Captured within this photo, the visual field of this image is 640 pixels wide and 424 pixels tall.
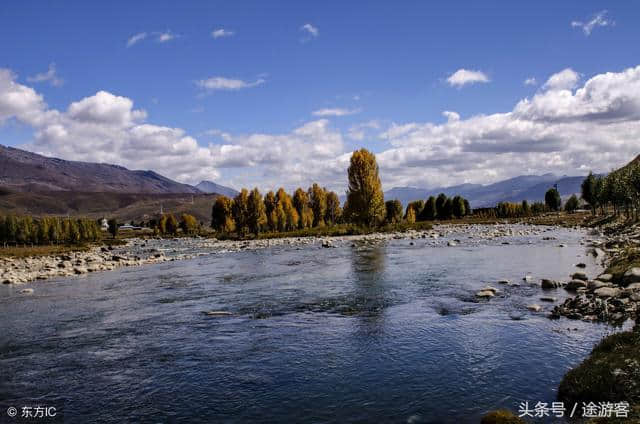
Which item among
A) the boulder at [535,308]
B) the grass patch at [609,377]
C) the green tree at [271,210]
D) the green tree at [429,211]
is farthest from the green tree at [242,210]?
the grass patch at [609,377]

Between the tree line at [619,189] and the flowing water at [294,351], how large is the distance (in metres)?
61.9

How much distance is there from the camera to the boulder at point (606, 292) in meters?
22.5

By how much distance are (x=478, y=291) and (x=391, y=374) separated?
15.0 m

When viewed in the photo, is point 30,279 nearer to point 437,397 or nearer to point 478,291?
point 478,291

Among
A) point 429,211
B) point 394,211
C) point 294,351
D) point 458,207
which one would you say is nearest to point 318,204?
point 394,211

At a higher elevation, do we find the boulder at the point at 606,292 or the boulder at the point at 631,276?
the boulder at the point at 631,276

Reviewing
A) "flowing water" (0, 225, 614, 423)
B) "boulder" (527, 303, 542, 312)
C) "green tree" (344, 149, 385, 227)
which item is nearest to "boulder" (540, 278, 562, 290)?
"flowing water" (0, 225, 614, 423)

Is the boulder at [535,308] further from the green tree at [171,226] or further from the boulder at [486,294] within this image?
the green tree at [171,226]

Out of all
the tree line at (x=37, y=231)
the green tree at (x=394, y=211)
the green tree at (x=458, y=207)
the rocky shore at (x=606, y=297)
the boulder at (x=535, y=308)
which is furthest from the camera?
the green tree at (x=458, y=207)

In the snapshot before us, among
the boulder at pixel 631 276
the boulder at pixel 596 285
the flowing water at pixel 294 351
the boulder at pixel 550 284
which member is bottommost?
the flowing water at pixel 294 351

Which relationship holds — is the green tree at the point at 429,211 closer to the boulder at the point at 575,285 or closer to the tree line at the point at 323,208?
the tree line at the point at 323,208

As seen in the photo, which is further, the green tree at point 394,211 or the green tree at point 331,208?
the green tree at point 394,211

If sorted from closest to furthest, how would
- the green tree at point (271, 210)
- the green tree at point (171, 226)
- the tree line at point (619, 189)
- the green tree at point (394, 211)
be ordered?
the tree line at point (619, 189), the green tree at point (271, 210), the green tree at point (394, 211), the green tree at point (171, 226)

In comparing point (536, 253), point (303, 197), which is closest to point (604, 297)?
point (536, 253)
